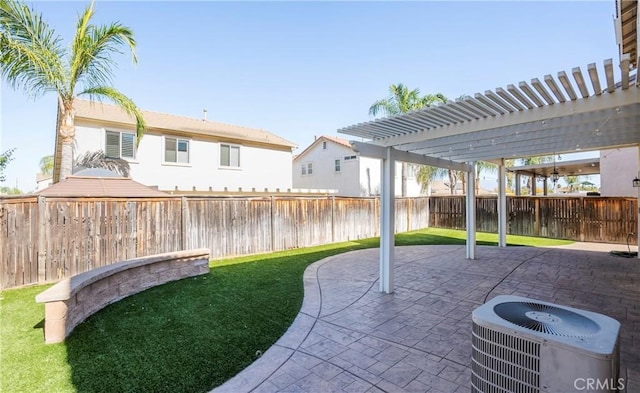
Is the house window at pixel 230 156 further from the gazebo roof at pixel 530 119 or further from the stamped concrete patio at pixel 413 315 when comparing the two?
the gazebo roof at pixel 530 119

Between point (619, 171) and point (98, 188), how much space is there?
19513 mm

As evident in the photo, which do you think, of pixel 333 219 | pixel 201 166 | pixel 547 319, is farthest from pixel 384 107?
pixel 547 319

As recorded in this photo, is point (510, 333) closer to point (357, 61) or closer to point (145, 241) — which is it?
point (145, 241)

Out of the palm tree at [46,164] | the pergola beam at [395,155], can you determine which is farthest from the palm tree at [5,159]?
the palm tree at [46,164]

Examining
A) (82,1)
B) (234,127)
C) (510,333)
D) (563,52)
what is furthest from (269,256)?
(234,127)

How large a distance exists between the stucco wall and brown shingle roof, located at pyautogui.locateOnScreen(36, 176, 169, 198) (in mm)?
4808

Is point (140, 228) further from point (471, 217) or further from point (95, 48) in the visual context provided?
point (471, 217)

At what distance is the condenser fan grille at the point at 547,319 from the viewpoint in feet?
5.56

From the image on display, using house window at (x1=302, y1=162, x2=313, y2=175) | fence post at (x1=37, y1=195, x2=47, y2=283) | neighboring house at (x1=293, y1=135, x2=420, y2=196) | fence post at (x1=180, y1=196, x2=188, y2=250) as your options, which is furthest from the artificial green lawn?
house window at (x1=302, y1=162, x2=313, y2=175)

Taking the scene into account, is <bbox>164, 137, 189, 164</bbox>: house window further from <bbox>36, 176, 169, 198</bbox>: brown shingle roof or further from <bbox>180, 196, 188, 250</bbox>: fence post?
<bbox>180, 196, 188, 250</bbox>: fence post

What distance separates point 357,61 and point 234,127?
837cm

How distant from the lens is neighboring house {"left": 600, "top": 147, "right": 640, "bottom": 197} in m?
12.2

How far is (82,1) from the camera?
7.91 m

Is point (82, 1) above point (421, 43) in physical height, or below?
above
